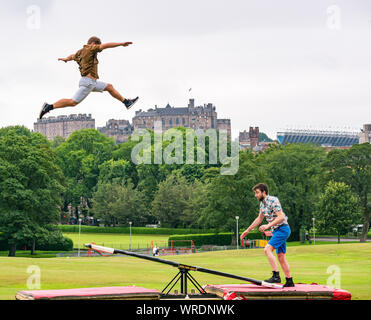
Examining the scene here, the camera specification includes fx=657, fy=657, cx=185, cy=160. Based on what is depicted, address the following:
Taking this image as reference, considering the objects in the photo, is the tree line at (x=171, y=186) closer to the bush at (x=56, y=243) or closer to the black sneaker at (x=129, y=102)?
the bush at (x=56, y=243)

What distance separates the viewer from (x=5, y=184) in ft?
249

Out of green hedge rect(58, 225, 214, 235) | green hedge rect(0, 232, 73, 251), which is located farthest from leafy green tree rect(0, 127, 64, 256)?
green hedge rect(58, 225, 214, 235)

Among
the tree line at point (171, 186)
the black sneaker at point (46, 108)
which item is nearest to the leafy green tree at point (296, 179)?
the tree line at point (171, 186)

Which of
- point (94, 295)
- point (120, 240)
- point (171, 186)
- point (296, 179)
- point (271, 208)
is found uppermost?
point (296, 179)

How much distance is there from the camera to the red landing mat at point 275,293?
1341 centimetres

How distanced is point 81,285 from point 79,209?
413 feet

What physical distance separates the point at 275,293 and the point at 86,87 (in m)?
5.72

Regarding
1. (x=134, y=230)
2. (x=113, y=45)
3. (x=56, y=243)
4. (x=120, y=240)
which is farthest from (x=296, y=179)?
(x=113, y=45)

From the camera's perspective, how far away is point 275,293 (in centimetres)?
1367

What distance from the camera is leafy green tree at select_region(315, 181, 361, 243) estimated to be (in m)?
87.3

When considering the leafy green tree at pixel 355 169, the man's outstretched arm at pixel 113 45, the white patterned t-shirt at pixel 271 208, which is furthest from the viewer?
the leafy green tree at pixel 355 169

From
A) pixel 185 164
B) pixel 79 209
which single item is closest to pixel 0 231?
pixel 185 164

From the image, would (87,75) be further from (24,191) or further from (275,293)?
(24,191)
